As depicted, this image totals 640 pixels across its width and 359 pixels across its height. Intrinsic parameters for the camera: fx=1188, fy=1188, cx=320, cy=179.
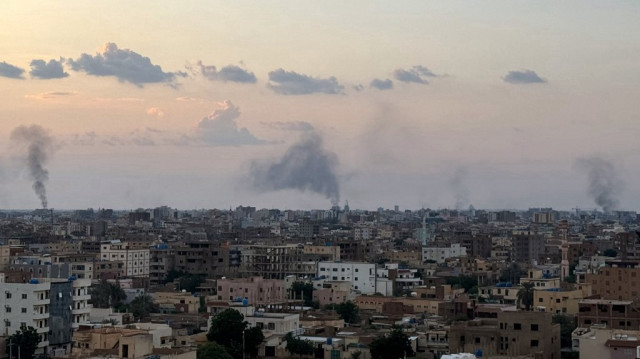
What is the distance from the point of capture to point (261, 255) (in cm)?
6156

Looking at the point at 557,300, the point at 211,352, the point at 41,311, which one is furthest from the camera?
the point at 557,300

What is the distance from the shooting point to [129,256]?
64688 mm

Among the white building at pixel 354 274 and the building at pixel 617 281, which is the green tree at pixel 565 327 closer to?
the building at pixel 617 281

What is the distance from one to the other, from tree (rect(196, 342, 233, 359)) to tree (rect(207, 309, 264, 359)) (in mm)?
2949

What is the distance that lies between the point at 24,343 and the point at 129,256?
3340cm

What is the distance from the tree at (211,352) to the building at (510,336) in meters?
6.24

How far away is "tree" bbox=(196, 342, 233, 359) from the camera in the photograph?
2923 cm

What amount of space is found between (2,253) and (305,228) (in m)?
70.7

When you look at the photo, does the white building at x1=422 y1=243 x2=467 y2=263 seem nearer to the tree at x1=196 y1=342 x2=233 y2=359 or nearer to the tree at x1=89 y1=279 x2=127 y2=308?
the tree at x1=89 y1=279 x2=127 y2=308

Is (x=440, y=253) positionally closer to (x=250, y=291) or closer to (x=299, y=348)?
(x=250, y=291)

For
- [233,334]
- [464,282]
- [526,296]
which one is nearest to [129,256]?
[464,282]

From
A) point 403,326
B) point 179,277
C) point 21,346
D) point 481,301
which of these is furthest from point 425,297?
point 21,346

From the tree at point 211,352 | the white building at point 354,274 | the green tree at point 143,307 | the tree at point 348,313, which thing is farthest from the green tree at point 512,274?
Result: the tree at point 211,352

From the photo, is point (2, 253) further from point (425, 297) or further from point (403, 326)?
point (403, 326)
